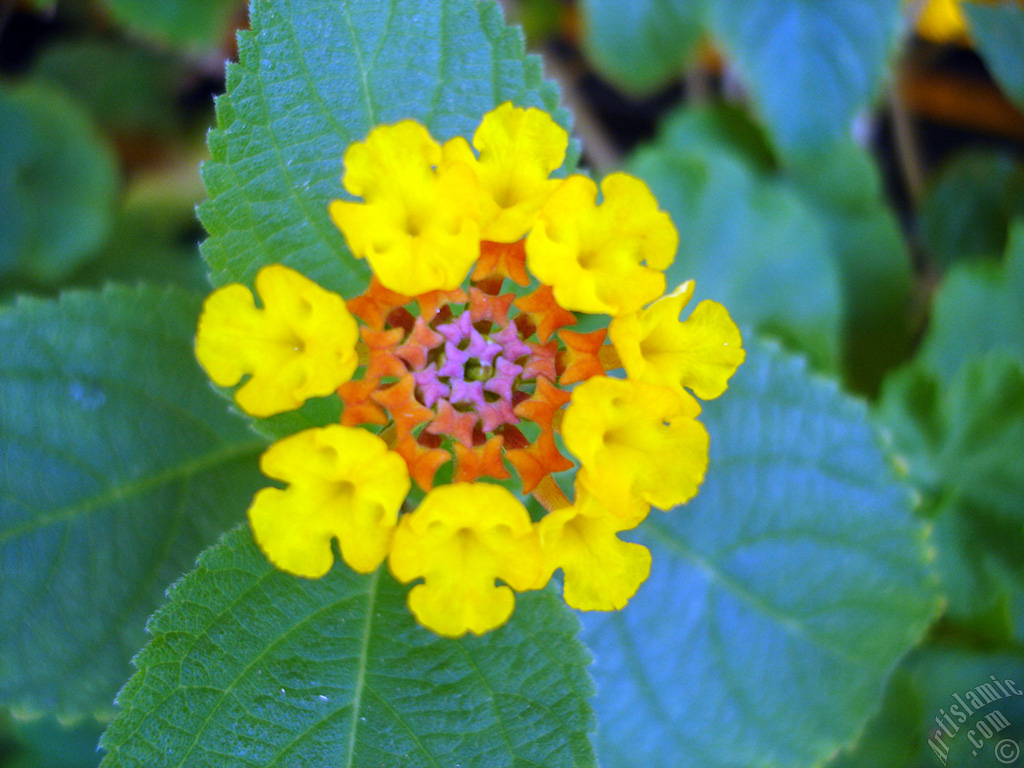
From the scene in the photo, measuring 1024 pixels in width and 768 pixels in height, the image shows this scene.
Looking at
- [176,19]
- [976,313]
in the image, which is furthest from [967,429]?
[176,19]

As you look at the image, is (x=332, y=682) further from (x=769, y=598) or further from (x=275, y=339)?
(x=769, y=598)

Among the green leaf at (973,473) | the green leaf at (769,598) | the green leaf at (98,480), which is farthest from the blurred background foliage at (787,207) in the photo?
the green leaf at (98,480)

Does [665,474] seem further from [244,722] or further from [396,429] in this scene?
[244,722]

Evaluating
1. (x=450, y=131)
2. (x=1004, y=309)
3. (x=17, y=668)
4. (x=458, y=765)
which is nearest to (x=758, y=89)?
(x=1004, y=309)

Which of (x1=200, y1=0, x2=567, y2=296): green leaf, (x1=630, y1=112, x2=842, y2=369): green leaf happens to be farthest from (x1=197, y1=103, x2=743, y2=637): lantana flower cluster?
(x1=630, y1=112, x2=842, y2=369): green leaf

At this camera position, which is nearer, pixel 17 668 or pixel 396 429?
pixel 396 429

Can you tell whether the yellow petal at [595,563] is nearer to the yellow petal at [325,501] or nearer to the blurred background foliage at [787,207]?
the yellow petal at [325,501]
